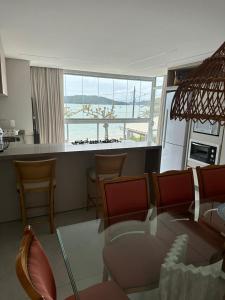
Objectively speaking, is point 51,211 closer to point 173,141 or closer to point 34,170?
point 34,170

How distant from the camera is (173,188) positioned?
2.11m

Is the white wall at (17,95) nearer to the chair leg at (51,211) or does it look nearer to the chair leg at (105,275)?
the chair leg at (51,211)

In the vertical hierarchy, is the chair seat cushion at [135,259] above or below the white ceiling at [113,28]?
below

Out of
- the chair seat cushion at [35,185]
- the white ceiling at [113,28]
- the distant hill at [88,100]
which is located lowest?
the chair seat cushion at [35,185]

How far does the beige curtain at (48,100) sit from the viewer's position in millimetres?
5328

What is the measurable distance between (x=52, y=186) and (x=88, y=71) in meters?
4.42

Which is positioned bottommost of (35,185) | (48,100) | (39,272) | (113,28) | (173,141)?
(35,185)

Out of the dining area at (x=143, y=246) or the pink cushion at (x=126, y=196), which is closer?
the dining area at (x=143, y=246)

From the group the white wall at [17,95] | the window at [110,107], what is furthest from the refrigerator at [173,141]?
the white wall at [17,95]

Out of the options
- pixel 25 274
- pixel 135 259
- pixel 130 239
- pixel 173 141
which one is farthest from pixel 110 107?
pixel 25 274

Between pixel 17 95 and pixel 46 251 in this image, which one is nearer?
pixel 46 251

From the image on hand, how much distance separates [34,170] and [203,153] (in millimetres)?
3055

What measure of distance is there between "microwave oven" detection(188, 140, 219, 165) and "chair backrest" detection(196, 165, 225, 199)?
1.39 metres

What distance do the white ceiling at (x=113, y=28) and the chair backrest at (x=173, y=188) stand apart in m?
1.57
